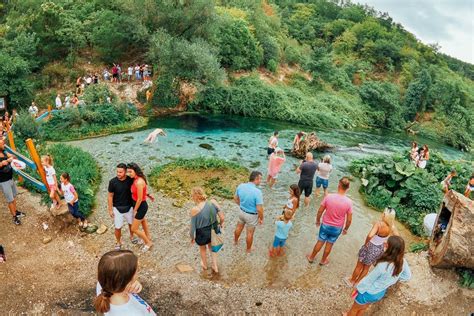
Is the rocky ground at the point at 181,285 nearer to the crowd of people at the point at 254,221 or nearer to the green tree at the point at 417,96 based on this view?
the crowd of people at the point at 254,221

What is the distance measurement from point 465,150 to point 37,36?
43384 mm

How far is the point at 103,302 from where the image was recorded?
8.63ft

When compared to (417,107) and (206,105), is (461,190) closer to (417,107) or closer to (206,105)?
(206,105)

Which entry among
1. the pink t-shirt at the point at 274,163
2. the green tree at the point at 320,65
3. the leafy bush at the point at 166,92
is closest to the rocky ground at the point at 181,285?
the pink t-shirt at the point at 274,163

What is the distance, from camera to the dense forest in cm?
2270

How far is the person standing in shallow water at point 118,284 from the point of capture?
252 centimetres

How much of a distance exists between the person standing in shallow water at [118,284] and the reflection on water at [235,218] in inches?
157

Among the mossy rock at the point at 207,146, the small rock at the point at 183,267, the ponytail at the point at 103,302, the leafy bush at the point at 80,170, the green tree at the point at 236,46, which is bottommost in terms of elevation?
the small rock at the point at 183,267

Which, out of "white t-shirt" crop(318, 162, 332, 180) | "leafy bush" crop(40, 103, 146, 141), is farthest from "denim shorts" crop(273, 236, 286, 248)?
"leafy bush" crop(40, 103, 146, 141)

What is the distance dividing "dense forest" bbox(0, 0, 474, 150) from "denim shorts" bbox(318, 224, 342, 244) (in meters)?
17.5

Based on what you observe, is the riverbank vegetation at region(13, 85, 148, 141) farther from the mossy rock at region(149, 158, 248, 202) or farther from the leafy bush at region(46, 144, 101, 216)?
the mossy rock at region(149, 158, 248, 202)

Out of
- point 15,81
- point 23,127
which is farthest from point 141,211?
point 15,81

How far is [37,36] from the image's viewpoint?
2512 cm

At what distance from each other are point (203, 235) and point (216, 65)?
1864cm
